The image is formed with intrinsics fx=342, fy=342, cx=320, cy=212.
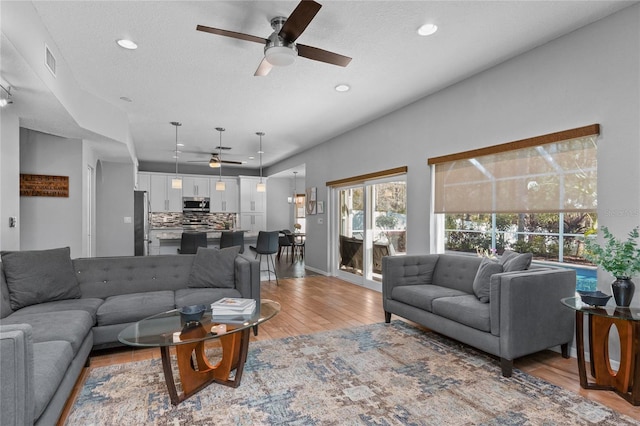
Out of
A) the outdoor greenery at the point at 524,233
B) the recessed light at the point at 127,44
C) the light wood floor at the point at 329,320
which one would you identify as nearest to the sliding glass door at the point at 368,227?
the light wood floor at the point at 329,320

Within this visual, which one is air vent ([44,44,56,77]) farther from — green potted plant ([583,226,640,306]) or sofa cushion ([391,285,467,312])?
green potted plant ([583,226,640,306])

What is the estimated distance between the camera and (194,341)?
80.4 inches

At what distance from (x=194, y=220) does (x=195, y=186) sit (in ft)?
3.33

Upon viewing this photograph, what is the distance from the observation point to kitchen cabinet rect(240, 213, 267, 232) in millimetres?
10391

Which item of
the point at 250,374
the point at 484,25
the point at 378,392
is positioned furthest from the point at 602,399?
the point at 484,25

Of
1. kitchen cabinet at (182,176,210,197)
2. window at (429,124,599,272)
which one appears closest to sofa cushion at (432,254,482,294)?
window at (429,124,599,272)

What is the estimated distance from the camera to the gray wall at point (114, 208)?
691 cm

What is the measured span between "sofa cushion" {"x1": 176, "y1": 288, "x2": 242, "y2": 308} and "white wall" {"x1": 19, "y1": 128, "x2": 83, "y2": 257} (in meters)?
2.38

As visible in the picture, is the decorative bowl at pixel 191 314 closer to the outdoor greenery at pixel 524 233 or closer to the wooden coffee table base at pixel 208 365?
the wooden coffee table base at pixel 208 365

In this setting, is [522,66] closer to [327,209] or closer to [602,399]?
[602,399]

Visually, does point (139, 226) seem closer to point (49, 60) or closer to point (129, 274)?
point (129, 274)

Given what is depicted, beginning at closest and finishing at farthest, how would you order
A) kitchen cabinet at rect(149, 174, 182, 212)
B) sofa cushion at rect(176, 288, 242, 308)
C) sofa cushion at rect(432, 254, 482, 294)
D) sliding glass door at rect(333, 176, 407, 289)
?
1. sofa cushion at rect(176, 288, 242, 308)
2. sofa cushion at rect(432, 254, 482, 294)
3. sliding glass door at rect(333, 176, 407, 289)
4. kitchen cabinet at rect(149, 174, 182, 212)

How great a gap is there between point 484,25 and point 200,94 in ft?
10.9

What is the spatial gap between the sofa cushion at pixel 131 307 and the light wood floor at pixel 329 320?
35cm
